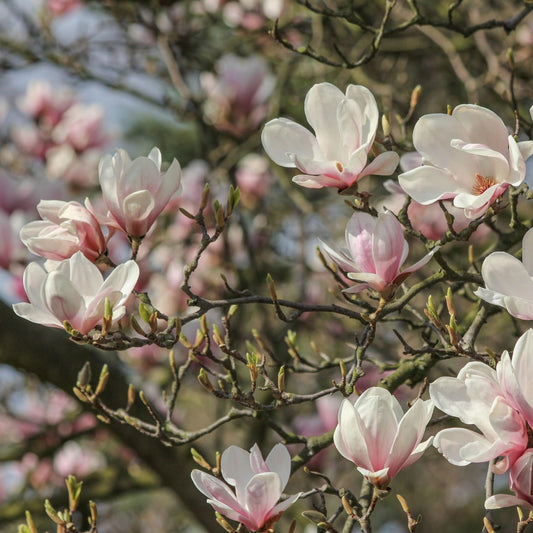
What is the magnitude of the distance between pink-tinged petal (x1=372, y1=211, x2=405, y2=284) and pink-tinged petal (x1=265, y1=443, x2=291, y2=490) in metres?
0.24

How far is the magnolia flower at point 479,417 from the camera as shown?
788 millimetres

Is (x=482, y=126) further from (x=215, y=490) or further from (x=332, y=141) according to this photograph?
(x=215, y=490)

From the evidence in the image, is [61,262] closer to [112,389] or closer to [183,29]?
A: [112,389]

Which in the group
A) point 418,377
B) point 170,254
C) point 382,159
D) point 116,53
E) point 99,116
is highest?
point 382,159

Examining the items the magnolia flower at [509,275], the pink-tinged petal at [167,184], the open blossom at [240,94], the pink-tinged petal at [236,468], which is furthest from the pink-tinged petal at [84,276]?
the open blossom at [240,94]

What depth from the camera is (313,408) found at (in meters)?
2.55

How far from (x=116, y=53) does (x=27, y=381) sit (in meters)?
1.16

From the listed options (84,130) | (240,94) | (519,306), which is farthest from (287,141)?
(84,130)

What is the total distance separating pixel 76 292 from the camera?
3.20 ft

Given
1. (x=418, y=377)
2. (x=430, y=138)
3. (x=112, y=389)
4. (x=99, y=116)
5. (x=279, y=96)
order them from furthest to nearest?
(x=99, y=116) < (x=279, y=96) < (x=112, y=389) < (x=418, y=377) < (x=430, y=138)

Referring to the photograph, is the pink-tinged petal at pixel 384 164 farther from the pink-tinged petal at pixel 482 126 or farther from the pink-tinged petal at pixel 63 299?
the pink-tinged petal at pixel 63 299

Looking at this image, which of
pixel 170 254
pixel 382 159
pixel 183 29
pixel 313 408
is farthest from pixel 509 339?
pixel 382 159

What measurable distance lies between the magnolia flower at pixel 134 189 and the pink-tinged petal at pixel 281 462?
34cm

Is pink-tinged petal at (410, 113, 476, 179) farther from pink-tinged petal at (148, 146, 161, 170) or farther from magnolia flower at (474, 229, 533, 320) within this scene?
pink-tinged petal at (148, 146, 161, 170)
